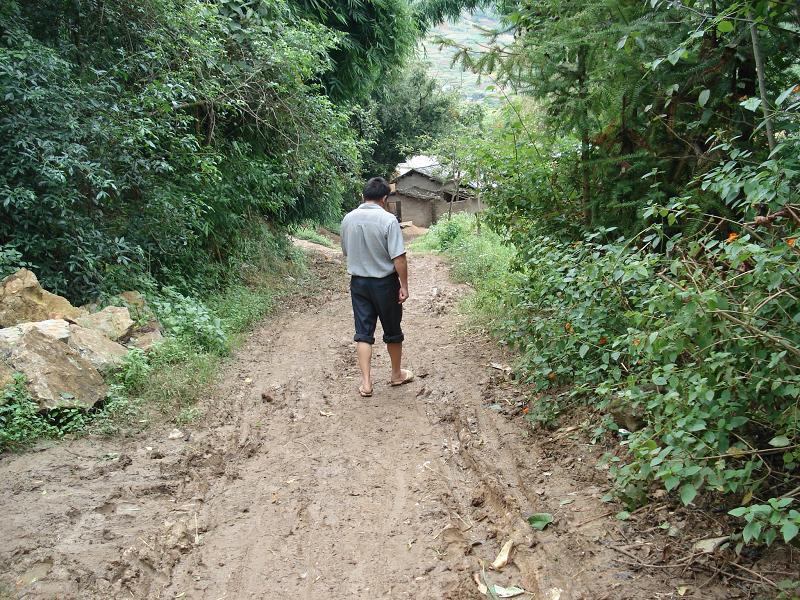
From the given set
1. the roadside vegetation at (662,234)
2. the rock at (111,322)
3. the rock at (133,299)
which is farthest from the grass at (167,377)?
the roadside vegetation at (662,234)

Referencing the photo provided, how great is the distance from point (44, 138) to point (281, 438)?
416 cm

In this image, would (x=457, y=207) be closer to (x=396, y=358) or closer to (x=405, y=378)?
(x=405, y=378)

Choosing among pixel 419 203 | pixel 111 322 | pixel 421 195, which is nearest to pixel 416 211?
pixel 419 203

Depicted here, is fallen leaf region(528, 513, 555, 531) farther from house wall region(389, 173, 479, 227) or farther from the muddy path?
house wall region(389, 173, 479, 227)

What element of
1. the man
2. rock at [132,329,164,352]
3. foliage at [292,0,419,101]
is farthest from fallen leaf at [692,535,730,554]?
A: foliage at [292,0,419,101]

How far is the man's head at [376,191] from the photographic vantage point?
589cm

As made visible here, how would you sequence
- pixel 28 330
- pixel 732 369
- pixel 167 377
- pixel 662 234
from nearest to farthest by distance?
pixel 732 369, pixel 662 234, pixel 28 330, pixel 167 377

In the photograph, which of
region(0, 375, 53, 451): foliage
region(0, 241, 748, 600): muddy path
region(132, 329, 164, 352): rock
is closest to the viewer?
region(0, 241, 748, 600): muddy path

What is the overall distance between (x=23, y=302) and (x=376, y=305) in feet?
11.0

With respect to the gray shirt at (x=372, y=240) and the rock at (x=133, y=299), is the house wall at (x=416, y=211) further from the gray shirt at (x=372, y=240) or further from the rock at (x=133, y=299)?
the gray shirt at (x=372, y=240)

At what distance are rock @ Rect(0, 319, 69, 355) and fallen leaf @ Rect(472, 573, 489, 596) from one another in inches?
163

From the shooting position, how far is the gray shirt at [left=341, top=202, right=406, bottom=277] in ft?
19.0

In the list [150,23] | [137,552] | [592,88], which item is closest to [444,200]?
[150,23]

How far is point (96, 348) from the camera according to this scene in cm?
599
